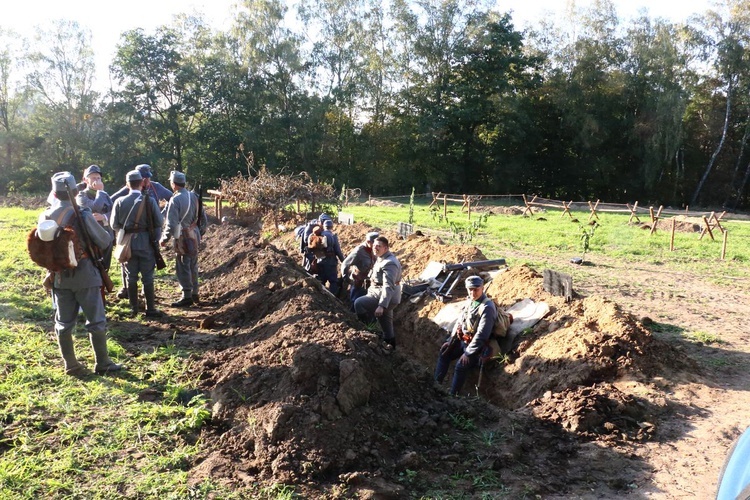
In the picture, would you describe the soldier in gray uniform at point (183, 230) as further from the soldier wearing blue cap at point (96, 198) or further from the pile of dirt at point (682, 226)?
the pile of dirt at point (682, 226)

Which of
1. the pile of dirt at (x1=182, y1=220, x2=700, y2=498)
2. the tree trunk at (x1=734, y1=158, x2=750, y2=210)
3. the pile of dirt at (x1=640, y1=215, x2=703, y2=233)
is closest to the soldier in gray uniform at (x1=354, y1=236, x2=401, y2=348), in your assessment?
the pile of dirt at (x1=182, y1=220, x2=700, y2=498)

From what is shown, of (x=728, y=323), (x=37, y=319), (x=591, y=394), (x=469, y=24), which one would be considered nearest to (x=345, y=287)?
(x=37, y=319)

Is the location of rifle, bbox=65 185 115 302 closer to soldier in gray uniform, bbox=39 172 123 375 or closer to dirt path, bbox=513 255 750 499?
soldier in gray uniform, bbox=39 172 123 375

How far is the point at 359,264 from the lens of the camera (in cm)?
814

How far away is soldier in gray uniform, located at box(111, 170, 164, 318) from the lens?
6.91 metres

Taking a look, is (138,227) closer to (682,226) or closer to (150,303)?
(150,303)

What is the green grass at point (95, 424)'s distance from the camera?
11.5ft

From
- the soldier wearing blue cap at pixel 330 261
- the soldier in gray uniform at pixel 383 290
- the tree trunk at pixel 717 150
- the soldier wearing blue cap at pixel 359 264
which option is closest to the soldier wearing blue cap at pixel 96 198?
the soldier wearing blue cap at pixel 330 261

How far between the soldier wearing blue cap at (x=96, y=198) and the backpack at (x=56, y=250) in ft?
8.11

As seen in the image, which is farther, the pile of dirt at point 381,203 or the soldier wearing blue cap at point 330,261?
the pile of dirt at point 381,203

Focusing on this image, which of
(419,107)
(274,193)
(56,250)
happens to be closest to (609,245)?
(274,193)

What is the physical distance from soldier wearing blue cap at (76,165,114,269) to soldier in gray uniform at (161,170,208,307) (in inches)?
31.3

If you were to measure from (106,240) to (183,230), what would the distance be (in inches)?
101

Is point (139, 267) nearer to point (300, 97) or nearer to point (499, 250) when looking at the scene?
point (499, 250)
